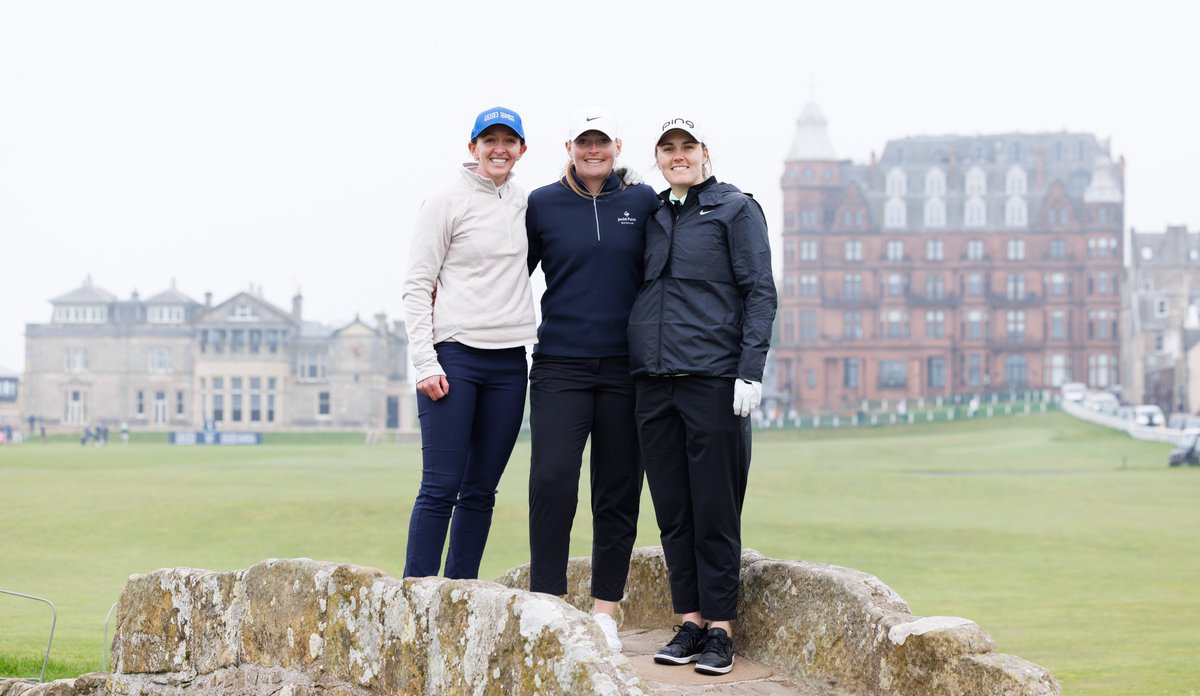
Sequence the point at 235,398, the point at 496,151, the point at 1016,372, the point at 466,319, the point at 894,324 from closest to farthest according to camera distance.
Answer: the point at 466,319
the point at 496,151
the point at 894,324
the point at 1016,372
the point at 235,398

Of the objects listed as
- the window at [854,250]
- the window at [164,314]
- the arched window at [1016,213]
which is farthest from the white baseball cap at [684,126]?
the window at [164,314]

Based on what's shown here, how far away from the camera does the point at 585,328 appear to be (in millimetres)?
6051

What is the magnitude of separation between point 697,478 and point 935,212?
10761 centimetres

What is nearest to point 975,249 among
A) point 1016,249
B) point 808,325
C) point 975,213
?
point 975,213

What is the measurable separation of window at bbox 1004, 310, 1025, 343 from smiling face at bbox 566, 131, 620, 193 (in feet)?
349

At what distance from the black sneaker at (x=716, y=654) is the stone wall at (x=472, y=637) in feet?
0.97

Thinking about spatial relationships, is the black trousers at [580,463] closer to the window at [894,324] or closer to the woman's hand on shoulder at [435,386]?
the woman's hand on shoulder at [435,386]

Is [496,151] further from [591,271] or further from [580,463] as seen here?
[580,463]

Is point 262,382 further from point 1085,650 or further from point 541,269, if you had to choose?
point 541,269

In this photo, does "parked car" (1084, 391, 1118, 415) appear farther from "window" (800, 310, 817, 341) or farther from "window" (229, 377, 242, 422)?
"window" (229, 377, 242, 422)

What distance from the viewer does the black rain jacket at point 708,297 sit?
5.80 meters

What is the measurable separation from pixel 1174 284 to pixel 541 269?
4389 inches

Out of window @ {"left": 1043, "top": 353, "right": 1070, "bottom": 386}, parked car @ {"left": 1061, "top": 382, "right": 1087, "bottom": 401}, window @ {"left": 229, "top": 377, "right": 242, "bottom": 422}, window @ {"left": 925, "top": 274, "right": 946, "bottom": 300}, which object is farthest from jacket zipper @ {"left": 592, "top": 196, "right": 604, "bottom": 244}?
window @ {"left": 229, "top": 377, "right": 242, "bottom": 422}

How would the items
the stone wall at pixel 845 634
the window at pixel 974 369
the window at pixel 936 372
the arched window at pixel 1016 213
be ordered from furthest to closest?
the arched window at pixel 1016 213, the window at pixel 974 369, the window at pixel 936 372, the stone wall at pixel 845 634
